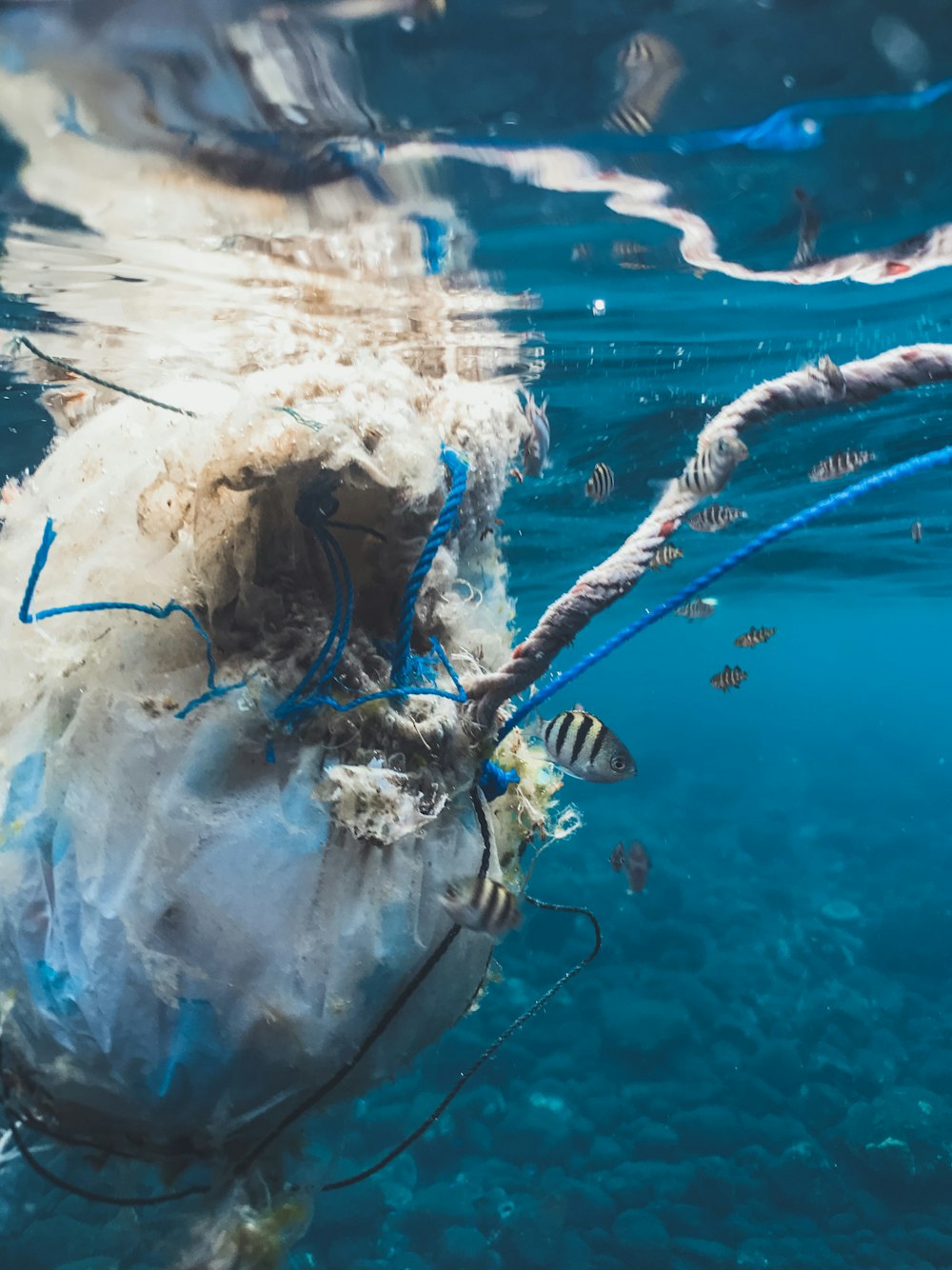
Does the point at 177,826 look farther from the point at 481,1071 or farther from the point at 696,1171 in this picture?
the point at 481,1071

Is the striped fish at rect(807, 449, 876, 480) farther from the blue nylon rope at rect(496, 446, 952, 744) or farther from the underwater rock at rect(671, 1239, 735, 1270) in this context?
the underwater rock at rect(671, 1239, 735, 1270)

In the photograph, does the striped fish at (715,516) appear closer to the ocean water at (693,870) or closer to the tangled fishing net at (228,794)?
the ocean water at (693,870)

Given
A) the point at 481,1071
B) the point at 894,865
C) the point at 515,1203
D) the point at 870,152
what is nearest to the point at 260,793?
the point at 870,152

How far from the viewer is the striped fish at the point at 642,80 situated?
4035mm

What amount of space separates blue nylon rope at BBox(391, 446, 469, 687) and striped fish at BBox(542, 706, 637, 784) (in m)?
1.18

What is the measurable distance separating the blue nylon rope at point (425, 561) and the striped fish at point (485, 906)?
74 cm

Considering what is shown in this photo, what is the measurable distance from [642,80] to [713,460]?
3342 mm

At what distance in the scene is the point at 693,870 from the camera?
20062 mm

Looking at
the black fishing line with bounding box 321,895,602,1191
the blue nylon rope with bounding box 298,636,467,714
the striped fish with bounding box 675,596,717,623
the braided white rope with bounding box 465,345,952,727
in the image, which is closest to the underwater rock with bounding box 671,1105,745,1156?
the striped fish with bounding box 675,596,717,623

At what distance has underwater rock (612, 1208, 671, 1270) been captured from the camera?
8664 millimetres

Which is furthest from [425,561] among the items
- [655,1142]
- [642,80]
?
[655,1142]

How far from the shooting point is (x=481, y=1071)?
1198 centimetres

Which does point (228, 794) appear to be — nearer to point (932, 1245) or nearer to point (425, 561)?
point (425, 561)

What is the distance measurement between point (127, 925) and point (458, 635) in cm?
161
